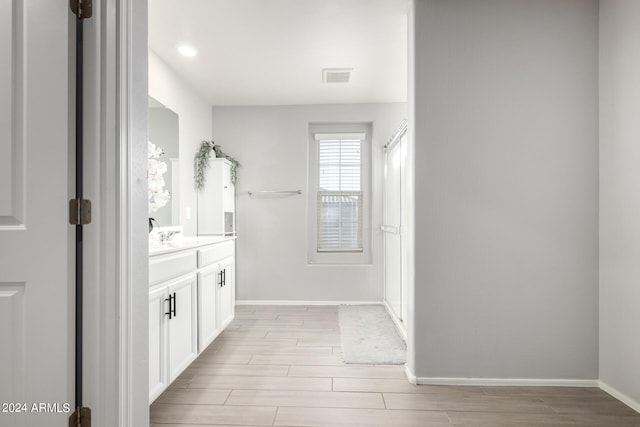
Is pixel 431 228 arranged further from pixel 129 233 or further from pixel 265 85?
pixel 265 85

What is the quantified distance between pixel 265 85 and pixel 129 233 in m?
3.02

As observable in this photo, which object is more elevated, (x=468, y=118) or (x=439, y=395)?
(x=468, y=118)

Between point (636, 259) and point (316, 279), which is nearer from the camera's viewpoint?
point (636, 259)

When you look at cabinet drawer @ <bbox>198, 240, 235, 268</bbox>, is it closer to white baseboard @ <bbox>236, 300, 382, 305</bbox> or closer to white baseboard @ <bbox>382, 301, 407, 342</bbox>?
white baseboard @ <bbox>236, 300, 382, 305</bbox>

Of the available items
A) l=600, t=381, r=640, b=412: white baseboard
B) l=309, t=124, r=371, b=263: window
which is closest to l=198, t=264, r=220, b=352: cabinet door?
l=309, t=124, r=371, b=263: window

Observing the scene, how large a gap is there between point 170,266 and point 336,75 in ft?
8.23

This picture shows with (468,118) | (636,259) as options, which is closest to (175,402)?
(468,118)

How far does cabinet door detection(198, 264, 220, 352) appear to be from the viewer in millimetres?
2742

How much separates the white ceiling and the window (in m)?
0.65

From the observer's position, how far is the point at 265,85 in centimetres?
405

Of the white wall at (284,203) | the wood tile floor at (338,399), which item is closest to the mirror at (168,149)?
the white wall at (284,203)

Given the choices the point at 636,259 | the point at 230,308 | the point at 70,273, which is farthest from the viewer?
the point at 230,308

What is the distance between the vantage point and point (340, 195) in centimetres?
487

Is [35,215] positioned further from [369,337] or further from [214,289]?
[369,337]
